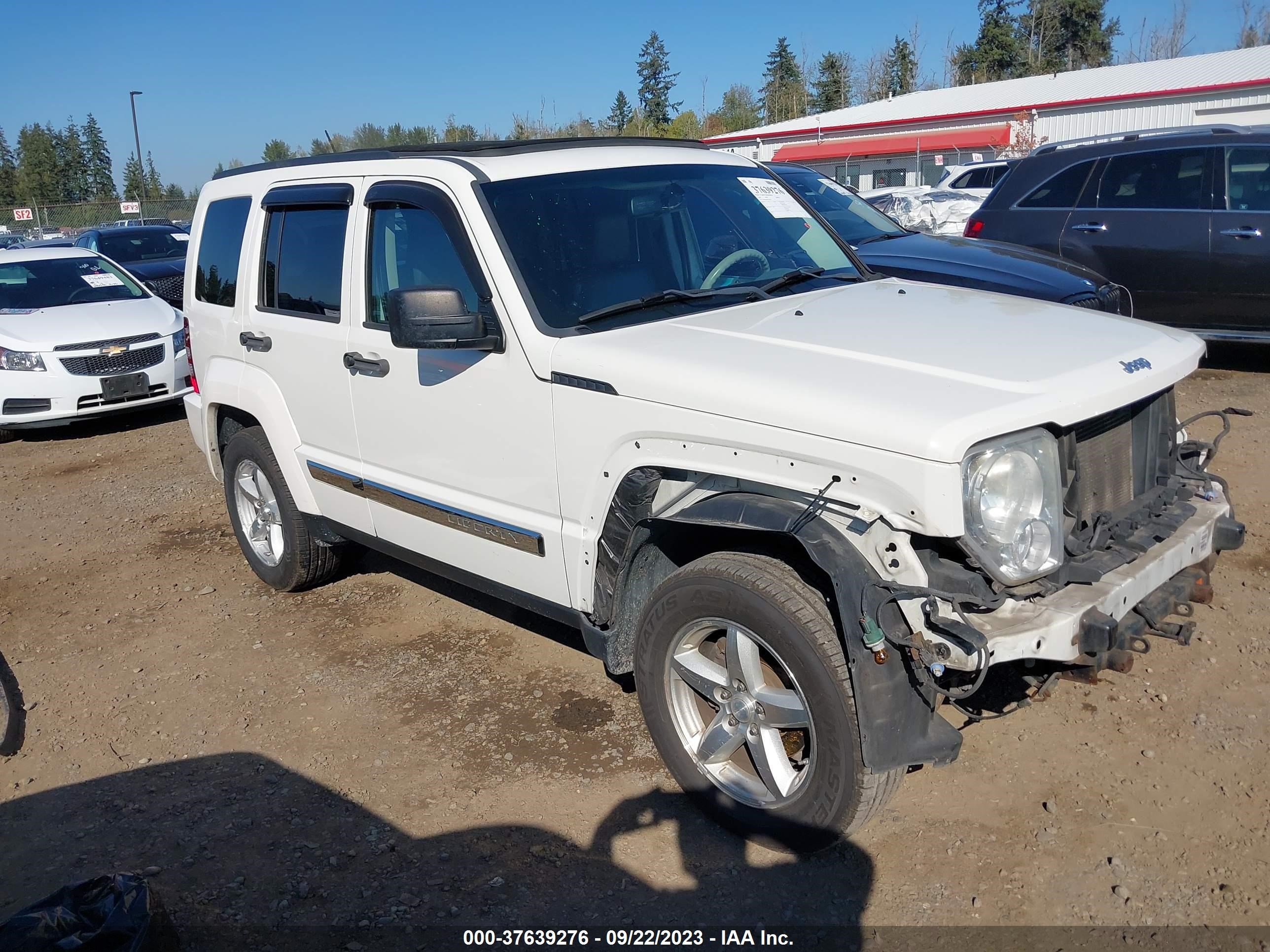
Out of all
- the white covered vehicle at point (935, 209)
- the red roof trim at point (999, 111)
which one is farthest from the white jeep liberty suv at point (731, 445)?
the red roof trim at point (999, 111)

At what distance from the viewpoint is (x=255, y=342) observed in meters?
4.87

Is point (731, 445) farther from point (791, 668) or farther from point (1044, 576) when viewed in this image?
point (1044, 576)

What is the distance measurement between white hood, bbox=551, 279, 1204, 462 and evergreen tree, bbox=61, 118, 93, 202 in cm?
7301

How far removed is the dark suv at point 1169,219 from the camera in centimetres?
800

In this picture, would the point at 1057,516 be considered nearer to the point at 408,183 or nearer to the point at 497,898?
the point at 497,898

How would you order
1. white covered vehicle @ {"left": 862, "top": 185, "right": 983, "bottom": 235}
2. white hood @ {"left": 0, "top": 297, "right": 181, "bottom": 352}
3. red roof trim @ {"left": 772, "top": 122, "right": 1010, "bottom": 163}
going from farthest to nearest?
red roof trim @ {"left": 772, "top": 122, "right": 1010, "bottom": 163}, white covered vehicle @ {"left": 862, "top": 185, "right": 983, "bottom": 235}, white hood @ {"left": 0, "top": 297, "right": 181, "bottom": 352}

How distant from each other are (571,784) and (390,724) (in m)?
0.95

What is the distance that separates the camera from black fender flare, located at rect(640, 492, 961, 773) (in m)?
2.67

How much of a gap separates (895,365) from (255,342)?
10.6 ft

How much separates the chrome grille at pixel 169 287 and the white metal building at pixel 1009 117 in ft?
81.6

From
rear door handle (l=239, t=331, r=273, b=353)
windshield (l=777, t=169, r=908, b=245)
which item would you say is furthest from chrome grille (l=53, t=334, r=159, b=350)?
windshield (l=777, t=169, r=908, b=245)

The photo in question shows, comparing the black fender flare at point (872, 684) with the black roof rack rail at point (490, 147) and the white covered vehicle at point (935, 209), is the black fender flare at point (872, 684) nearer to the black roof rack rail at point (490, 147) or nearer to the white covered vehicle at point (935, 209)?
the black roof rack rail at point (490, 147)

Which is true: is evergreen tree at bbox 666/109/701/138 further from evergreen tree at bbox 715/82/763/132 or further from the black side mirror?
the black side mirror

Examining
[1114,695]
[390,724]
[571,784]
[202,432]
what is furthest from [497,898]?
[202,432]
